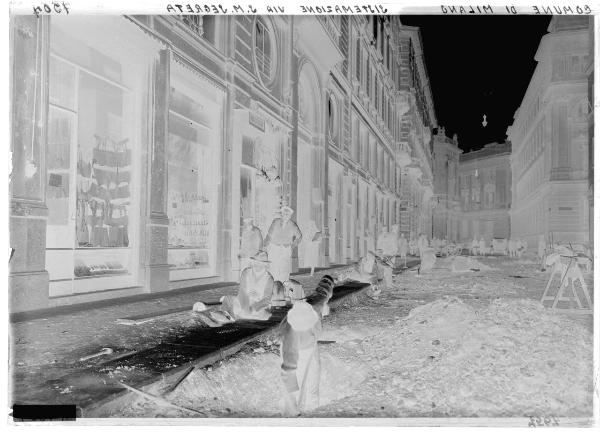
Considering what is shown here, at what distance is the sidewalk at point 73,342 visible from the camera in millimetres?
3441

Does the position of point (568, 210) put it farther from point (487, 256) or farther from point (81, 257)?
point (81, 257)

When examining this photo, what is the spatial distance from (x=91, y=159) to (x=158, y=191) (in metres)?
1.08

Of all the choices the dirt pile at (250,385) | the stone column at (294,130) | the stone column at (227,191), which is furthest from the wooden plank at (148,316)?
the stone column at (294,130)

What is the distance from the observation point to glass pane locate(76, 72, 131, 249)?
664 cm

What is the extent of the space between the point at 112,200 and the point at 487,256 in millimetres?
13720

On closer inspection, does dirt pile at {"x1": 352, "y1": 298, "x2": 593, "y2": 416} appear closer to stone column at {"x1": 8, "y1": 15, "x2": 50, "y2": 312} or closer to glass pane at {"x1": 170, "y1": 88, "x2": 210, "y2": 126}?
stone column at {"x1": 8, "y1": 15, "x2": 50, "y2": 312}

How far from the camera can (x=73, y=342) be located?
171 inches

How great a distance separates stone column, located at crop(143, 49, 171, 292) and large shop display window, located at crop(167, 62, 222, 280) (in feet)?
1.15

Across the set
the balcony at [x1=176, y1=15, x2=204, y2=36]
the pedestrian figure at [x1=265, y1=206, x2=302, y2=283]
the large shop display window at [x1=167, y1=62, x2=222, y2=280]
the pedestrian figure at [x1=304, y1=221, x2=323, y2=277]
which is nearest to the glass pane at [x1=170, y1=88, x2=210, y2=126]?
the large shop display window at [x1=167, y1=62, x2=222, y2=280]

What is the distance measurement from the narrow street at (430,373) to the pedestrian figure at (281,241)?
136 centimetres

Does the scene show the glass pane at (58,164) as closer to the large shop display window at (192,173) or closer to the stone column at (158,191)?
the stone column at (158,191)

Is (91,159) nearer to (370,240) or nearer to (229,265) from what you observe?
(229,265)

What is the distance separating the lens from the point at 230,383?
413cm

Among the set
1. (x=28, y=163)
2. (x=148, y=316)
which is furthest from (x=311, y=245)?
(x=28, y=163)
